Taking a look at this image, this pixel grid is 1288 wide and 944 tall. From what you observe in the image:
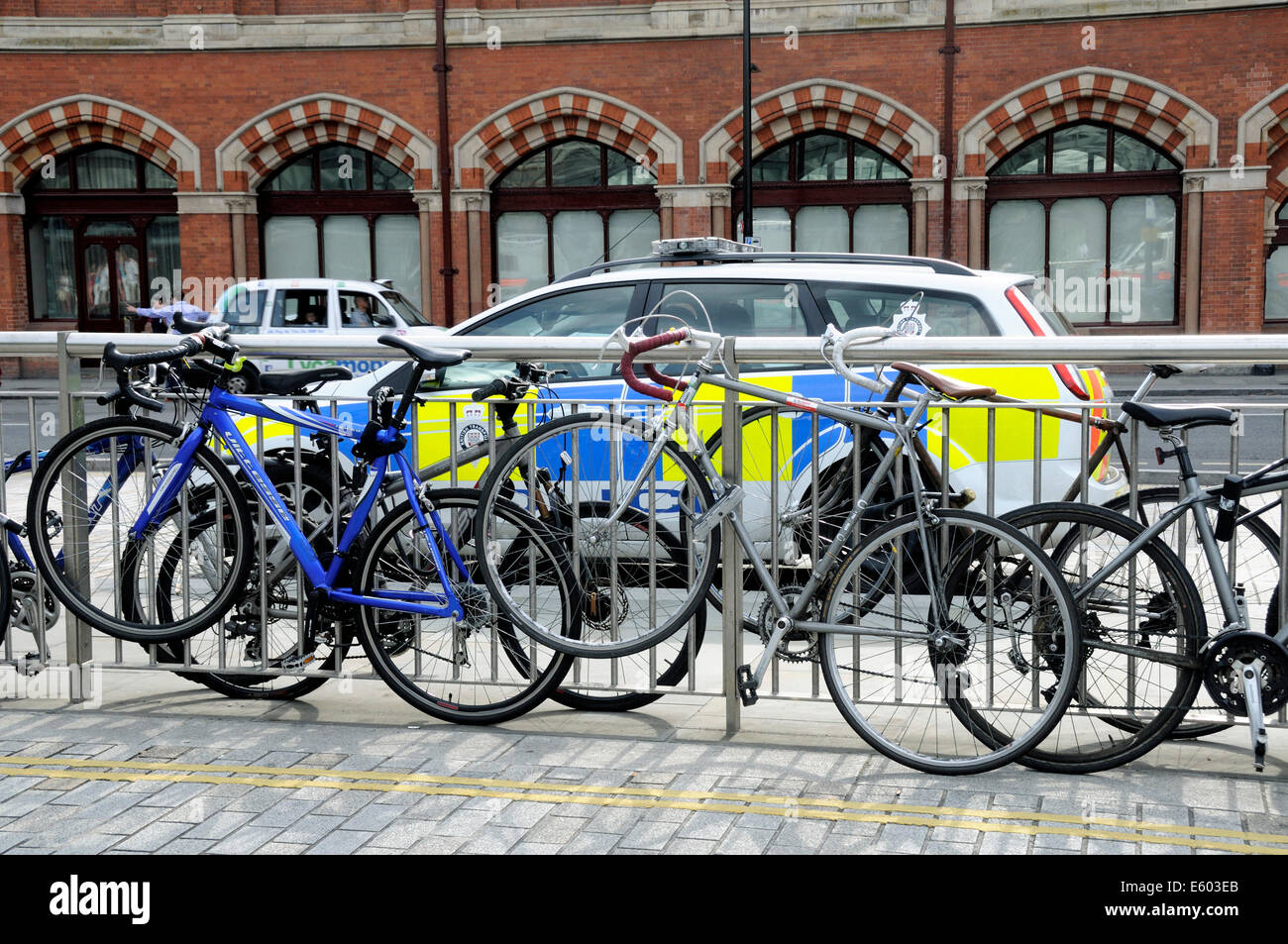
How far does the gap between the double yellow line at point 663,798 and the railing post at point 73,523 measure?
0.70 meters

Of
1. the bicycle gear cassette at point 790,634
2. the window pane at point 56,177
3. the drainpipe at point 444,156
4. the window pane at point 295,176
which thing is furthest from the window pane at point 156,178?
the bicycle gear cassette at point 790,634

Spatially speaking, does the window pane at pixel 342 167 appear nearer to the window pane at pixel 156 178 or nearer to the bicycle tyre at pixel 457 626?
the window pane at pixel 156 178

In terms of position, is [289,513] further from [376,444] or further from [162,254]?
[162,254]

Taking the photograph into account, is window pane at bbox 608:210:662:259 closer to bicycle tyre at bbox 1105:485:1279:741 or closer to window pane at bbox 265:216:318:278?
window pane at bbox 265:216:318:278

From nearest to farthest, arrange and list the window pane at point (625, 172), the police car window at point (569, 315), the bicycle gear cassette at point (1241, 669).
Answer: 1. the bicycle gear cassette at point (1241, 669)
2. the police car window at point (569, 315)
3. the window pane at point (625, 172)

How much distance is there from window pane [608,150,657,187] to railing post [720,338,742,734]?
20011 millimetres

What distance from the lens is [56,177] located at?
2564 cm

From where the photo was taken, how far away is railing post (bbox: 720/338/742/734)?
15.5ft

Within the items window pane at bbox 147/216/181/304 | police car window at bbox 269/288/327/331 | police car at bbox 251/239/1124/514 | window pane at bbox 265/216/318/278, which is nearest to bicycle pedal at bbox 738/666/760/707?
police car at bbox 251/239/1124/514

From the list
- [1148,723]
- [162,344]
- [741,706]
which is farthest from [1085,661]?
[162,344]

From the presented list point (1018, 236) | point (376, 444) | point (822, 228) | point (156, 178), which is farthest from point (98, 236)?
point (376, 444)

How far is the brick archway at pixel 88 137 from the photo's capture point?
24.5 metres

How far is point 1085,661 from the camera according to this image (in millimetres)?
4414

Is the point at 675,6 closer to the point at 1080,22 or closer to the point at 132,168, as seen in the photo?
the point at 1080,22
